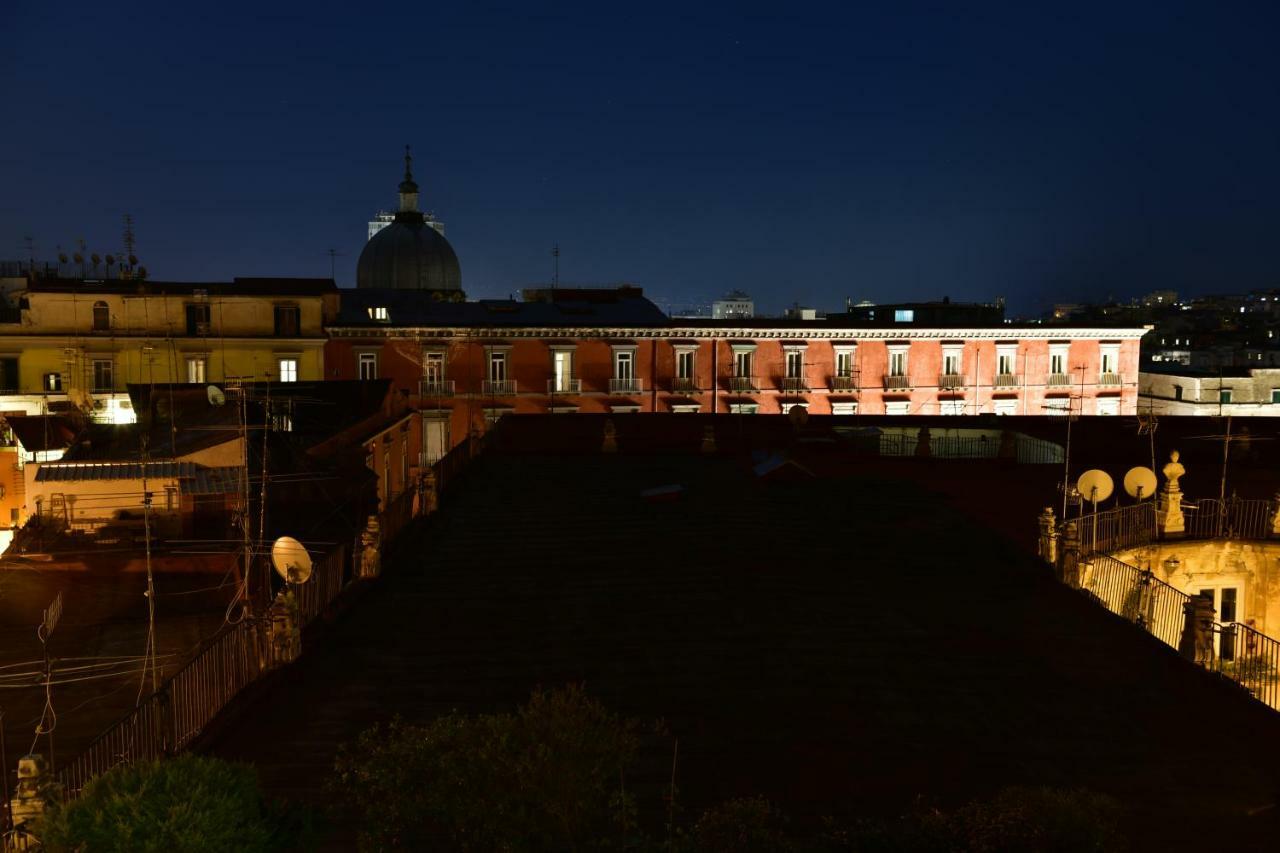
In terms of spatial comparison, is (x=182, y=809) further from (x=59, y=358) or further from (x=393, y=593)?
(x=59, y=358)

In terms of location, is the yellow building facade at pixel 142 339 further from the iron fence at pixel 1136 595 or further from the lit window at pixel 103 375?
the iron fence at pixel 1136 595

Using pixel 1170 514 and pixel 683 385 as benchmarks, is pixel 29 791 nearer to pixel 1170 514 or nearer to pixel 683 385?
pixel 1170 514

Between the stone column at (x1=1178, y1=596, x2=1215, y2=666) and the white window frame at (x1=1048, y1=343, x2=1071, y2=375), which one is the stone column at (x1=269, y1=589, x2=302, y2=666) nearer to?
the stone column at (x1=1178, y1=596, x2=1215, y2=666)

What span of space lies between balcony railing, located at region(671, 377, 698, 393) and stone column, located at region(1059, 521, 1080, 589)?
30.9 metres

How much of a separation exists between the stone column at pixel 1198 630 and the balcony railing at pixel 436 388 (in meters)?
35.4

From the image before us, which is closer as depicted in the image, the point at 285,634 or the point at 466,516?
the point at 285,634

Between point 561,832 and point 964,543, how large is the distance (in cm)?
1402

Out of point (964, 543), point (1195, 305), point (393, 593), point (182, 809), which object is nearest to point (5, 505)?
point (393, 593)

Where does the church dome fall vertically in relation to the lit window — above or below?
above

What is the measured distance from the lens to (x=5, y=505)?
102ft

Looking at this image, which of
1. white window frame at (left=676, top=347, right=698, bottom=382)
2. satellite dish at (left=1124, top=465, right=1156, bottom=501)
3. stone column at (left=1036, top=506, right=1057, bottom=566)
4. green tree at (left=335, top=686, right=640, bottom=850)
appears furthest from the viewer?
white window frame at (left=676, top=347, right=698, bottom=382)

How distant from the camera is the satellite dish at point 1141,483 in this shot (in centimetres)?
1988

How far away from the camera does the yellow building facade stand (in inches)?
1752

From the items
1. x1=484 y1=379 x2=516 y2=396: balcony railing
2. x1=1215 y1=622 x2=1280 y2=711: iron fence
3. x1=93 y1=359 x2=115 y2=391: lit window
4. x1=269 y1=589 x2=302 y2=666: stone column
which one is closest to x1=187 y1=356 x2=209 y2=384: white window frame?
x1=93 y1=359 x2=115 y2=391: lit window
